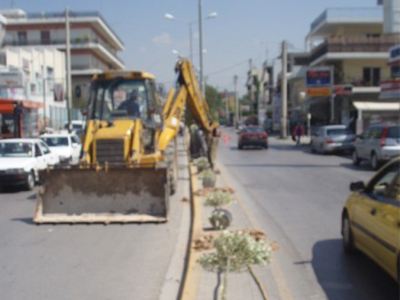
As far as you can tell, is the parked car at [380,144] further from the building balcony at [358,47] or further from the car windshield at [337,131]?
the building balcony at [358,47]

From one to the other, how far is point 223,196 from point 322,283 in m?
4.67

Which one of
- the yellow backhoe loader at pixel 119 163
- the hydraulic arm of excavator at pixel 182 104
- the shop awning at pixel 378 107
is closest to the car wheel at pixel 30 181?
the yellow backhoe loader at pixel 119 163

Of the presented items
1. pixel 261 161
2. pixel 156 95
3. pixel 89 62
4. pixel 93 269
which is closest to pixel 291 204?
Result: pixel 156 95

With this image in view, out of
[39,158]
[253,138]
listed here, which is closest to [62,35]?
[253,138]

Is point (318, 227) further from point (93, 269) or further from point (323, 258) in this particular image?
point (93, 269)

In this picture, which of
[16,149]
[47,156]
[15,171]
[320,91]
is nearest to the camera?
[15,171]

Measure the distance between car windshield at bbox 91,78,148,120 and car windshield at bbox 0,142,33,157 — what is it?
4862mm

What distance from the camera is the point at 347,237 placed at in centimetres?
847

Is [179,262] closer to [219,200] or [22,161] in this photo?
[219,200]

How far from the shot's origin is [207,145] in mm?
21672

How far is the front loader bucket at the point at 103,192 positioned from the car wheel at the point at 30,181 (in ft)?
18.1

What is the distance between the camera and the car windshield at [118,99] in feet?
48.2

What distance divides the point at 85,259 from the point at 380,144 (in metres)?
16.3

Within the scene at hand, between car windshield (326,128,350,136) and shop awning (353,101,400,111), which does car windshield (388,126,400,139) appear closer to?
car windshield (326,128,350,136)
